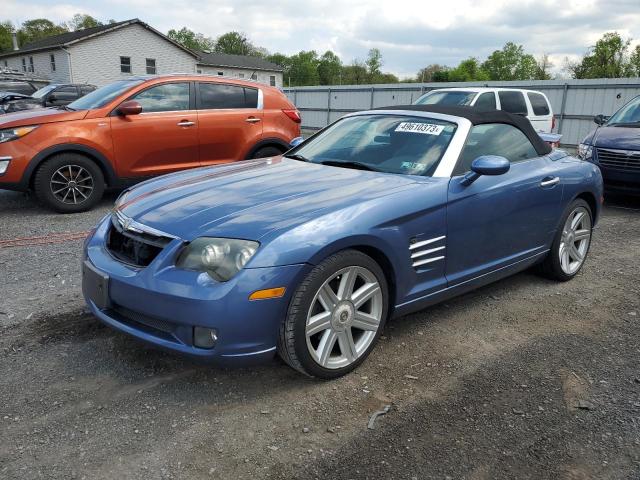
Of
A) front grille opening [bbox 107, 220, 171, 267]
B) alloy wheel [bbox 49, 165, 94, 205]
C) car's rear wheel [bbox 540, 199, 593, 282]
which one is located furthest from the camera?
alloy wheel [bbox 49, 165, 94, 205]

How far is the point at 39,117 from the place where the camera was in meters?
6.61

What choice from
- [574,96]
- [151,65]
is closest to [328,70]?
[151,65]

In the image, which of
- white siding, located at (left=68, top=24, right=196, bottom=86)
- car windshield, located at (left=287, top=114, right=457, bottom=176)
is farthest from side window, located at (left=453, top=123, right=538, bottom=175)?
white siding, located at (left=68, top=24, right=196, bottom=86)

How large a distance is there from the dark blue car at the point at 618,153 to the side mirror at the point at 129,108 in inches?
257

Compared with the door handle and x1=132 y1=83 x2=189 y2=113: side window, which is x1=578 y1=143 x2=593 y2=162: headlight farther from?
x1=132 y1=83 x2=189 y2=113: side window

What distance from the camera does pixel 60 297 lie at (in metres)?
4.12

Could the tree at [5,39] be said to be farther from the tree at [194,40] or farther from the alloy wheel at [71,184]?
the alloy wheel at [71,184]

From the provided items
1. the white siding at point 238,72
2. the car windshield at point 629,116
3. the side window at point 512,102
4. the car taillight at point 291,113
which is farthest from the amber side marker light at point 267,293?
the white siding at point 238,72

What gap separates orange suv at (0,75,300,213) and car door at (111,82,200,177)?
0.01m

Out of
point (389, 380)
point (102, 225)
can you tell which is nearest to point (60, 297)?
point (102, 225)

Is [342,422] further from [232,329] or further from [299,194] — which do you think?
[299,194]

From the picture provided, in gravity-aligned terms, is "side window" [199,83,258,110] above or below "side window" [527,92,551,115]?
above

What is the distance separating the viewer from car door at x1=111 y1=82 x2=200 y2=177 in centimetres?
698

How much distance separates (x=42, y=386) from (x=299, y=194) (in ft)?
5.70
